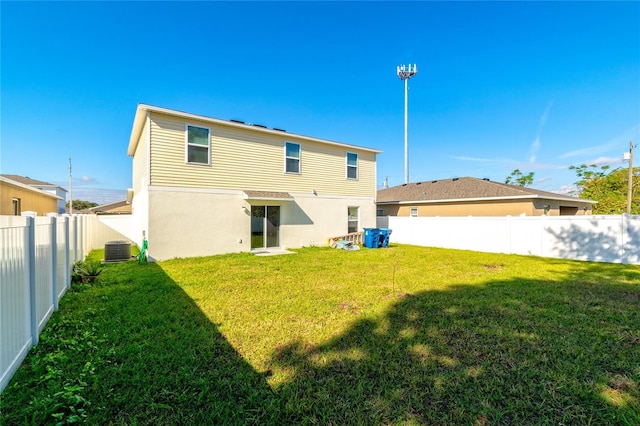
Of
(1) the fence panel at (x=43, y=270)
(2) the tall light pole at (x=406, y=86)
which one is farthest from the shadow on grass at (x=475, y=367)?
(2) the tall light pole at (x=406, y=86)

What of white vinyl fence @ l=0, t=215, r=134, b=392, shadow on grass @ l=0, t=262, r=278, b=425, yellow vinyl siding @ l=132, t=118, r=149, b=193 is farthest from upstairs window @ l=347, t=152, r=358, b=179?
white vinyl fence @ l=0, t=215, r=134, b=392

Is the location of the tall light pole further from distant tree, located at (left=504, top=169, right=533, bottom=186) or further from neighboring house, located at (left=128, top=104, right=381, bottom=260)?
neighboring house, located at (left=128, top=104, right=381, bottom=260)

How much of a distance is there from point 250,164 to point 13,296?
8.96m

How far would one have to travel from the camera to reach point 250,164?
1103 cm

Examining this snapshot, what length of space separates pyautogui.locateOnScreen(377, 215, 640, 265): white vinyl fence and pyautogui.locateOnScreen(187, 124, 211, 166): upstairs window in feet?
36.7

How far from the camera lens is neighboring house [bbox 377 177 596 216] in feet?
48.4

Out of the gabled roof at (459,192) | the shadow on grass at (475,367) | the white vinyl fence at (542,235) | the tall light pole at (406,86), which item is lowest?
the shadow on grass at (475,367)

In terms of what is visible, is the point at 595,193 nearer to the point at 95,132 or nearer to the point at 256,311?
the point at 256,311

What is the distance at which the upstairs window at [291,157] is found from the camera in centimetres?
1193

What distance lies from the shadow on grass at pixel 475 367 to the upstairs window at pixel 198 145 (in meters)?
8.73

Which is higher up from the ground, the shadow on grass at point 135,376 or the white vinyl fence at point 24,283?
the white vinyl fence at point 24,283

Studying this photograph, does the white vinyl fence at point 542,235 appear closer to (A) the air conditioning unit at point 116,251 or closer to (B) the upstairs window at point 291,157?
(B) the upstairs window at point 291,157

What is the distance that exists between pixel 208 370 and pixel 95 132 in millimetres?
24602

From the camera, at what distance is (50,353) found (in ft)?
9.51
